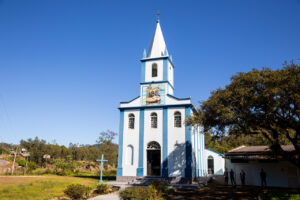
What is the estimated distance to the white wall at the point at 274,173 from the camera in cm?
1886

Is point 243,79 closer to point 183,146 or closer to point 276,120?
point 276,120

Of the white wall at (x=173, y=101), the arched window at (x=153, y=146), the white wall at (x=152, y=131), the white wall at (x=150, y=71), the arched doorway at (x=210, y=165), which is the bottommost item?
the arched doorway at (x=210, y=165)

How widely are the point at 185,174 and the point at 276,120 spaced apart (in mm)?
8735

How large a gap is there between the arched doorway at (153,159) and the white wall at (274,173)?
7.45 meters

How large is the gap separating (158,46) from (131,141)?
10.7m

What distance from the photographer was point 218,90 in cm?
1609

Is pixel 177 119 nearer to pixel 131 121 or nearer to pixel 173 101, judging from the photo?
pixel 173 101

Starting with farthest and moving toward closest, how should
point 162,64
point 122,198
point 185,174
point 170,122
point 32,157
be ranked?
point 32,157 → point 162,64 → point 170,122 → point 185,174 → point 122,198

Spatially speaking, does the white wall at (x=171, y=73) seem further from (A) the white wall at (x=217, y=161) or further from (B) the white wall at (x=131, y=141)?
(A) the white wall at (x=217, y=161)

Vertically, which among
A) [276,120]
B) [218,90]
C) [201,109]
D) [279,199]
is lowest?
[279,199]

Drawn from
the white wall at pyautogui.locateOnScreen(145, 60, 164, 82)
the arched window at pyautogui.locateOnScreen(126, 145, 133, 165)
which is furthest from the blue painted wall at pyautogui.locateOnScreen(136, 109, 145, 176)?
the white wall at pyautogui.locateOnScreen(145, 60, 164, 82)

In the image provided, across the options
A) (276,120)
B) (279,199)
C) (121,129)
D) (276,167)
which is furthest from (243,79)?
(121,129)

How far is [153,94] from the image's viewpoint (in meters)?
22.9

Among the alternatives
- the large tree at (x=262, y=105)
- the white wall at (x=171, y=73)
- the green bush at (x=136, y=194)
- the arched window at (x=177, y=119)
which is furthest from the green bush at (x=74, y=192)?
the white wall at (x=171, y=73)
